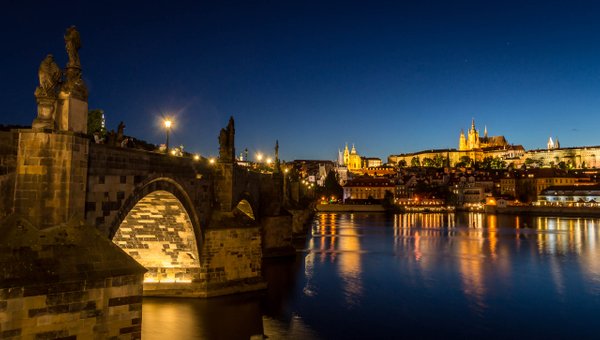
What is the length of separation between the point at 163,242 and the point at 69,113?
32.7 feet

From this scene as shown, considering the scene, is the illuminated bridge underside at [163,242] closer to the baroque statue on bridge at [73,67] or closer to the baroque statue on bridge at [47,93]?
the baroque statue on bridge at [73,67]

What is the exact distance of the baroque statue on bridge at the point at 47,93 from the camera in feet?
33.1

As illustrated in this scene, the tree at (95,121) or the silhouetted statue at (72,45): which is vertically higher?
the tree at (95,121)

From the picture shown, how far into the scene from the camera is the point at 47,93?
33.6 ft

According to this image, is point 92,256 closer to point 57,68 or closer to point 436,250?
point 57,68

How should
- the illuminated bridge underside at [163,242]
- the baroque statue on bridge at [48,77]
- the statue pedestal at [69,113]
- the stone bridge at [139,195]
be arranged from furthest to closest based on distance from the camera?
the illuminated bridge underside at [163,242]
the statue pedestal at [69,113]
the baroque statue on bridge at [48,77]
the stone bridge at [139,195]

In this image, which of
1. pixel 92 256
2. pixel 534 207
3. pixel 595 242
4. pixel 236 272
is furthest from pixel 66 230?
pixel 534 207

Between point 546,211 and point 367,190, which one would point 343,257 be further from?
point 367,190

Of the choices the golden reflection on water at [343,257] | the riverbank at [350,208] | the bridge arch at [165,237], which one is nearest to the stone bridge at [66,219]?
the bridge arch at [165,237]

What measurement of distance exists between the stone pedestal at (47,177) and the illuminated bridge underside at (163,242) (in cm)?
778

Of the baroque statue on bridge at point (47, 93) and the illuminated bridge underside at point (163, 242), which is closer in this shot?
the baroque statue on bridge at point (47, 93)

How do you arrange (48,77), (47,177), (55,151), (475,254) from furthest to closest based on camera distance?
(475,254) < (48,77) < (55,151) < (47,177)

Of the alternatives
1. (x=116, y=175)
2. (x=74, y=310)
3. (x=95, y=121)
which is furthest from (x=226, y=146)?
(x=95, y=121)

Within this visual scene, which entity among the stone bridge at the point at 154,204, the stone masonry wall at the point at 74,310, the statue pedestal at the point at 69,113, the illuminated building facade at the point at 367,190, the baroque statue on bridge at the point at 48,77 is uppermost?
the illuminated building facade at the point at 367,190
